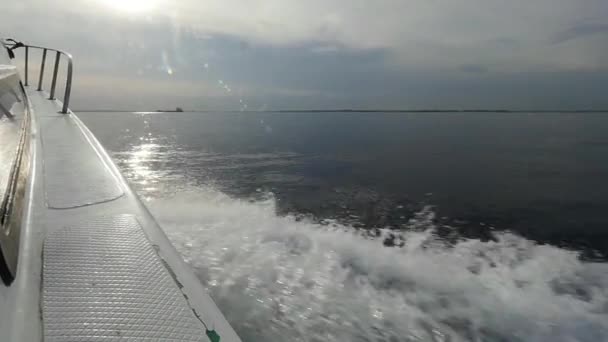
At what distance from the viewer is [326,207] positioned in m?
7.87

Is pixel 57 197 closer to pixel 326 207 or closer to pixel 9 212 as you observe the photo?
pixel 9 212

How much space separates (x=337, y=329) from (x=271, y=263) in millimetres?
1484

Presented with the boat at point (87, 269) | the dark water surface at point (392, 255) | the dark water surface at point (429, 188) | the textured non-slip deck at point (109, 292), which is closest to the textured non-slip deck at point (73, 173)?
the boat at point (87, 269)

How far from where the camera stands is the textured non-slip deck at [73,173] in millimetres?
2520

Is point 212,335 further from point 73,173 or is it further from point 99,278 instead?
point 73,173

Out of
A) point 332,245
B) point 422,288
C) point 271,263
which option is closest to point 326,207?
point 332,245

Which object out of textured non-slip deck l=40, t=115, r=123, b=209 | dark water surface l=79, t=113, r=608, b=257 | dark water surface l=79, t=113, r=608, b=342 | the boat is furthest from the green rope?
dark water surface l=79, t=113, r=608, b=257

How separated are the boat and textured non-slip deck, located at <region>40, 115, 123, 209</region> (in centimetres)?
1

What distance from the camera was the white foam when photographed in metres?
3.24

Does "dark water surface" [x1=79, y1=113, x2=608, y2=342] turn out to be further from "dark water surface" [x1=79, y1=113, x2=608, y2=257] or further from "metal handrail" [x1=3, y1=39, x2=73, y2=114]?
"metal handrail" [x1=3, y1=39, x2=73, y2=114]

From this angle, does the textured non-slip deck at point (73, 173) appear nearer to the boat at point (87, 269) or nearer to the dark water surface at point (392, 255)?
the boat at point (87, 269)

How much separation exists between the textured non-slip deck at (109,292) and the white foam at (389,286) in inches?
69.2

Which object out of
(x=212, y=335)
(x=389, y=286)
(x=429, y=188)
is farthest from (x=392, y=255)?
(x=429, y=188)

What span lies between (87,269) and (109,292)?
0.24 metres
